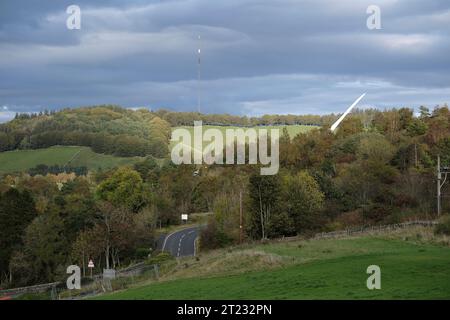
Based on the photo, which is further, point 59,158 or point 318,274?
point 59,158

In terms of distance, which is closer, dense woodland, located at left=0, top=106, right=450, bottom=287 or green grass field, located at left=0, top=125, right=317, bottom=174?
dense woodland, located at left=0, top=106, right=450, bottom=287

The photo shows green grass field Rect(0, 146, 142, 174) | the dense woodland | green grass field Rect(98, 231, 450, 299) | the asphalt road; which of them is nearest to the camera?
green grass field Rect(98, 231, 450, 299)

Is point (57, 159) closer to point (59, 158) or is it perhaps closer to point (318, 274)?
point (59, 158)

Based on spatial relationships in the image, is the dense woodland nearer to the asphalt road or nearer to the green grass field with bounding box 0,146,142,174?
the asphalt road

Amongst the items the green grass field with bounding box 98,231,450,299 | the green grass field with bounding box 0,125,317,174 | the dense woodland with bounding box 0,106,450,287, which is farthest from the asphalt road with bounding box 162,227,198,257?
the green grass field with bounding box 0,125,317,174

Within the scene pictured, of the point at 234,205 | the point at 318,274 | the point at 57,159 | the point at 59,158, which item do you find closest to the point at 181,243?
the point at 234,205

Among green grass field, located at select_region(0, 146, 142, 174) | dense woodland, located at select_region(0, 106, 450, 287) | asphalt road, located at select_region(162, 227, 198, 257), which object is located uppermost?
green grass field, located at select_region(0, 146, 142, 174)
